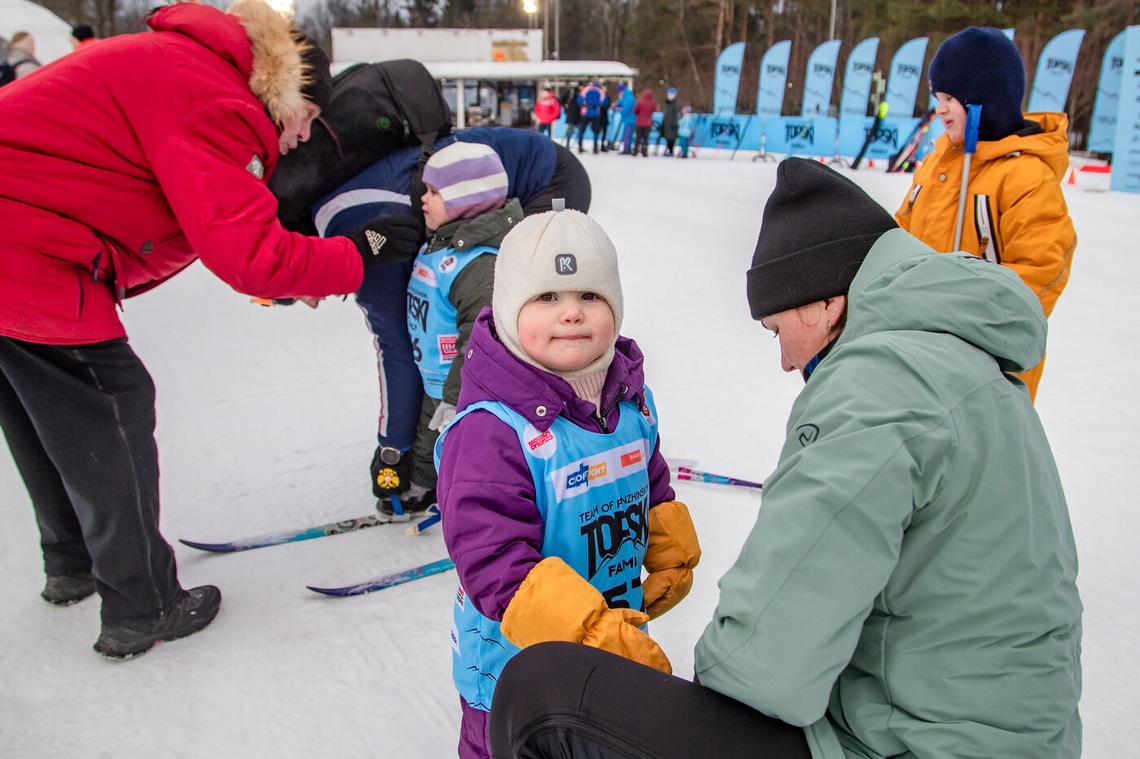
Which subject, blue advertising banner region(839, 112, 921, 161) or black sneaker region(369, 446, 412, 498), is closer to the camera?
black sneaker region(369, 446, 412, 498)

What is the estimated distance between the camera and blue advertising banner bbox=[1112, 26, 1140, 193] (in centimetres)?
1087

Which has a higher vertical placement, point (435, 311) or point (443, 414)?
point (435, 311)

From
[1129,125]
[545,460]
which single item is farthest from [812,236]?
[1129,125]

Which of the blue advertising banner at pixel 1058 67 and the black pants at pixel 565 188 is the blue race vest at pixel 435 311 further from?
the blue advertising banner at pixel 1058 67

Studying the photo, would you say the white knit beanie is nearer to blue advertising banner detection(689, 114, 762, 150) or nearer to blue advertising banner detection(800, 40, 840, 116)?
blue advertising banner detection(689, 114, 762, 150)

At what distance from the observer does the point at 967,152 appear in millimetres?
2646

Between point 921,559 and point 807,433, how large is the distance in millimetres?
204

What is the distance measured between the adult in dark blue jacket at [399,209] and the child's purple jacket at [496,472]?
4.21ft

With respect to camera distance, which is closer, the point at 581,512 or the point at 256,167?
the point at 581,512

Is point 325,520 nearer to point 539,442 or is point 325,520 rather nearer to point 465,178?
point 465,178

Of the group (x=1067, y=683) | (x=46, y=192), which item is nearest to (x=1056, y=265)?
(x=1067, y=683)

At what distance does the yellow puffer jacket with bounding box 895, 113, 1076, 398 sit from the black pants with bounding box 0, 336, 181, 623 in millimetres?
2531

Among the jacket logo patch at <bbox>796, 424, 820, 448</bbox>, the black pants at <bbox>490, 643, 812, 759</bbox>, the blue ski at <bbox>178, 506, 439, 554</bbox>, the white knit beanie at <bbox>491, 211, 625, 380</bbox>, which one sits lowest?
the blue ski at <bbox>178, 506, 439, 554</bbox>

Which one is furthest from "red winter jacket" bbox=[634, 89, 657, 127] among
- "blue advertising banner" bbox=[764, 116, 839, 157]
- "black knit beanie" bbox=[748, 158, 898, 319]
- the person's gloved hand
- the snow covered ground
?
"black knit beanie" bbox=[748, 158, 898, 319]
